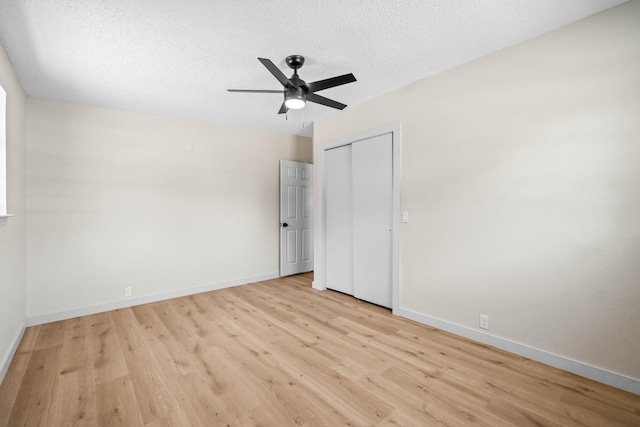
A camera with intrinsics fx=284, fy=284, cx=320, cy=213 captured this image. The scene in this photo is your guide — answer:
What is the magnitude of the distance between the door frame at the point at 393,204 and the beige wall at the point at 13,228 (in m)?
3.26

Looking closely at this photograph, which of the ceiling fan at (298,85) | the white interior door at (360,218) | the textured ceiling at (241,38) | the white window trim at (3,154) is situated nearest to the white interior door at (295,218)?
the white interior door at (360,218)

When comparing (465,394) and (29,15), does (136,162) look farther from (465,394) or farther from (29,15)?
(465,394)

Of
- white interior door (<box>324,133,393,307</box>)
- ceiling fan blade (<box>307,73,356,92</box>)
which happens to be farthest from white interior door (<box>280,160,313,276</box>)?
ceiling fan blade (<box>307,73,356,92</box>)

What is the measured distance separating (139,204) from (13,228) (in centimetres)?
133

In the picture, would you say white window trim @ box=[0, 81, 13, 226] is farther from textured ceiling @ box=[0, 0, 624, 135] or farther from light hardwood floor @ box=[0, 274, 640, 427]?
light hardwood floor @ box=[0, 274, 640, 427]

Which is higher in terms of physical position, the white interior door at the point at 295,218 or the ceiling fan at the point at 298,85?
the ceiling fan at the point at 298,85

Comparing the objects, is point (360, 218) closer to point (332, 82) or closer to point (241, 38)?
point (332, 82)

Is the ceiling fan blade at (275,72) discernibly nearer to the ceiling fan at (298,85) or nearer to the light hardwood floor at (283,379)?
the ceiling fan at (298,85)

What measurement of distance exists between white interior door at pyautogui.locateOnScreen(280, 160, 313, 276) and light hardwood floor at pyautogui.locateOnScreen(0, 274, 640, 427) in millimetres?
2088

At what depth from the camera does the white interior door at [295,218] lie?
515 cm

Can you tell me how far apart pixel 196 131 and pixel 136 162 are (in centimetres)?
94

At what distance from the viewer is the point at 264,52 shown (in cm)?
241

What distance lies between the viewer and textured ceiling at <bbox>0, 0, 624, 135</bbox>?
6.22 ft

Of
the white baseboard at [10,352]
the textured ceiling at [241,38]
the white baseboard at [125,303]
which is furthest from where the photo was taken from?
the white baseboard at [125,303]
